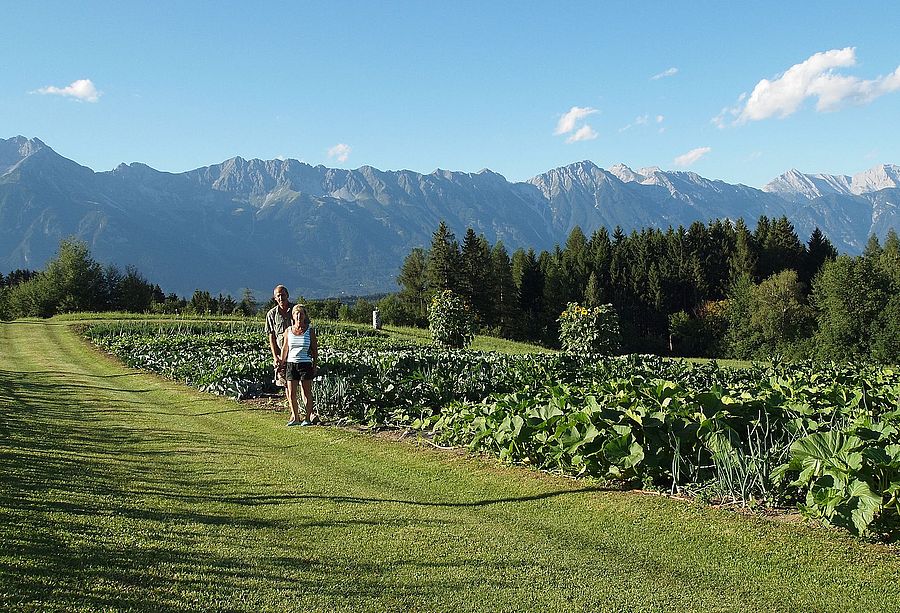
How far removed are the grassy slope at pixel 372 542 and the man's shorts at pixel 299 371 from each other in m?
2.00

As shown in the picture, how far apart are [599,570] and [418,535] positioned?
48.4 inches

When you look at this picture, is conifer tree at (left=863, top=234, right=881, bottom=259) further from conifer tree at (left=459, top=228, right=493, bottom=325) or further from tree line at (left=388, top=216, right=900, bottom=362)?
conifer tree at (left=459, top=228, right=493, bottom=325)

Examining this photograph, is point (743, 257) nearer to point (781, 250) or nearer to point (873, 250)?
point (781, 250)

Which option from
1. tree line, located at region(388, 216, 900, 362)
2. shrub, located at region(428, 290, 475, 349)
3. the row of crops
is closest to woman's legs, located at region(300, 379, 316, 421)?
the row of crops

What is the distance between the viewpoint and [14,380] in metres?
12.9

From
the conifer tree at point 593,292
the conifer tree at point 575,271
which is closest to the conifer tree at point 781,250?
the conifer tree at point 593,292

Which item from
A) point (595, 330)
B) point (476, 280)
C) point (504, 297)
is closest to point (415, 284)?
point (476, 280)

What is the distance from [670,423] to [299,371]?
17.3ft

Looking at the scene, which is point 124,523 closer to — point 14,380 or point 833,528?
point 833,528

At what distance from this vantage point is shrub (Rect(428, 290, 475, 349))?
20.4 metres

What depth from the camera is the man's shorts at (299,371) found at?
9.03 meters

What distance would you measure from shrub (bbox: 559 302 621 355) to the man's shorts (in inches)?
457

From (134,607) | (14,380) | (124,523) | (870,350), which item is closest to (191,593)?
(134,607)

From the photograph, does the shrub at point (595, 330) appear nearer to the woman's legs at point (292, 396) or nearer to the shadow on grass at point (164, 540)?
the woman's legs at point (292, 396)
